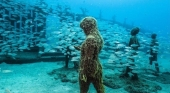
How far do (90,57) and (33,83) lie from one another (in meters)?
5.94

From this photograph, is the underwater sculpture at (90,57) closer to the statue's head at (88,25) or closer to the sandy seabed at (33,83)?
the statue's head at (88,25)

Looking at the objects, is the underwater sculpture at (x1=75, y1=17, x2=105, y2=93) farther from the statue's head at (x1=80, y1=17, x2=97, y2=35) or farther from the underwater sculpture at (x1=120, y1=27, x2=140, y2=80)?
the underwater sculpture at (x1=120, y1=27, x2=140, y2=80)

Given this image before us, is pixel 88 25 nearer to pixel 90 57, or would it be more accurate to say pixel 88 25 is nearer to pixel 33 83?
pixel 90 57

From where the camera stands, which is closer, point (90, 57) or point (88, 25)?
point (90, 57)

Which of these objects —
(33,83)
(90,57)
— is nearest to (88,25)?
(90,57)

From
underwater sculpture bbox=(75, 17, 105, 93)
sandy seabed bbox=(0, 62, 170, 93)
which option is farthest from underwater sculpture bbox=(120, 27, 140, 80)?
underwater sculpture bbox=(75, 17, 105, 93)

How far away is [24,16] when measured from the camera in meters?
18.4

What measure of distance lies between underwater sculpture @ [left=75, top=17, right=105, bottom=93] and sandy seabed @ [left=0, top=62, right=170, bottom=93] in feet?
13.6

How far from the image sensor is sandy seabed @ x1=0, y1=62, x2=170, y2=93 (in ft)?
29.3

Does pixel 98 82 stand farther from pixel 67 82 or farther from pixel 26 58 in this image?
pixel 26 58

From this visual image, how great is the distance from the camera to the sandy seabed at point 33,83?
8.95 m

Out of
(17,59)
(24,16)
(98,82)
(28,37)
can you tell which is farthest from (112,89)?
(24,16)

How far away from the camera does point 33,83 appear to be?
9820mm

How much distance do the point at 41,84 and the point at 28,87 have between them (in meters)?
0.69
